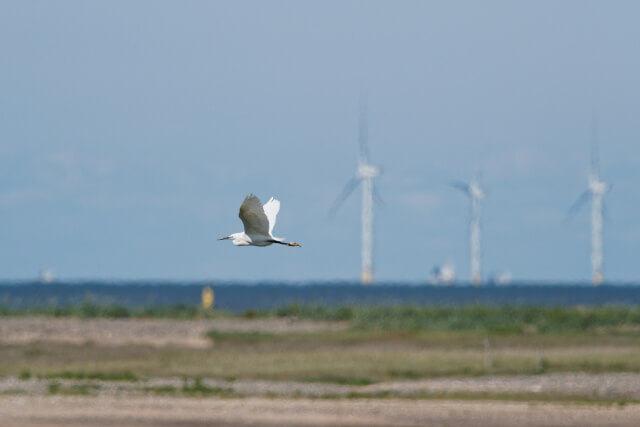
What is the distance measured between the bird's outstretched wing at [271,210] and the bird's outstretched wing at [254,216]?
4.6 inches

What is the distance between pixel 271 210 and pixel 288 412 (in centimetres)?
2007

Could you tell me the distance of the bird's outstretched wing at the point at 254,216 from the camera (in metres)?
19.3

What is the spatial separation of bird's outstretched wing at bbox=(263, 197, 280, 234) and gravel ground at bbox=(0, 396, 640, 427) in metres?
17.5

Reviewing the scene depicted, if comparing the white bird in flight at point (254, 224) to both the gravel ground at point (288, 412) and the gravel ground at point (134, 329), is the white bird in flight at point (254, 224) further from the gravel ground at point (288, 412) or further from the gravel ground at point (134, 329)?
the gravel ground at point (134, 329)

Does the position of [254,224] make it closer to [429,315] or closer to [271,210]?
[271,210]

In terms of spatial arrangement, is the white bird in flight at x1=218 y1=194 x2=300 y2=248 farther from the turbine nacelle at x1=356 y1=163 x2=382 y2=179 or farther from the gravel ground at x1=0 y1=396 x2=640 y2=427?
the turbine nacelle at x1=356 y1=163 x2=382 y2=179

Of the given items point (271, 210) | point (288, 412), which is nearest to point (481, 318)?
point (288, 412)

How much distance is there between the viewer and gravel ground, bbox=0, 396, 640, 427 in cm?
3753

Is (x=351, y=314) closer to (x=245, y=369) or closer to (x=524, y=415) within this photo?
(x=245, y=369)

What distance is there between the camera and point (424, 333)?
221 ft

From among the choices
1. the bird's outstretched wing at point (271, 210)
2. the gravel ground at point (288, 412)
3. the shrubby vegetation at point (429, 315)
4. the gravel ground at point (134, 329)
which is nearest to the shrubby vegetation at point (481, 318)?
the shrubby vegetation at point (429, 315)

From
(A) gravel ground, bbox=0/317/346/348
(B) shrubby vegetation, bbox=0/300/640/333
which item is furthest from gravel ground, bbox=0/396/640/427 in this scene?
(B) shrubby vegetation, bbox=0/300/640/333

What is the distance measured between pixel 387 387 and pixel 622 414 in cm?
902

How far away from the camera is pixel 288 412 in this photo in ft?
130
